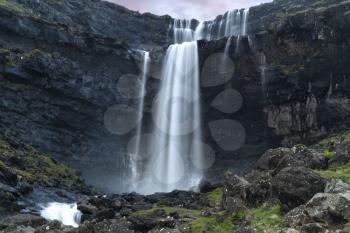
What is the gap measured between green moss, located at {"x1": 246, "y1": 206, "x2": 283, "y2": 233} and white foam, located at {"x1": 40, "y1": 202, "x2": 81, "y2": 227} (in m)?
22.9

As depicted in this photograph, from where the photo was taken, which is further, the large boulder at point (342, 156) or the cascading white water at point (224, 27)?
the cascading white water at point (224, 27)

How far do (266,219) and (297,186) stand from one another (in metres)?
1.93

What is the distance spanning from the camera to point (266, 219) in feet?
61.0

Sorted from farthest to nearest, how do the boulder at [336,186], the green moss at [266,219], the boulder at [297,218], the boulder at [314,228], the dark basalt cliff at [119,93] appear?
the dark basalt cliff at [119,93] → the boulder at [336,186] → the green moss at [266,219] → the boulder at [297,218] → the boulder at [314,228]

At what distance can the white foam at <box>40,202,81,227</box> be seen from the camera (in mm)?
40022

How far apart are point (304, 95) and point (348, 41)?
911 centimetres

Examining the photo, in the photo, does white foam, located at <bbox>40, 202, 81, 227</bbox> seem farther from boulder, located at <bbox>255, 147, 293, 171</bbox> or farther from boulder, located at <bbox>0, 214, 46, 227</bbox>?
boulder, located at <bbox>255, 147, 293, 171</bbox>

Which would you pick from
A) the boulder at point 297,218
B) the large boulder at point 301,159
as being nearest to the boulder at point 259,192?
the large boulder at point 301,159

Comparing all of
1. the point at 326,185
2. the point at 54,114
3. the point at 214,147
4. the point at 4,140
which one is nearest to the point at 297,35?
the point at 214,147

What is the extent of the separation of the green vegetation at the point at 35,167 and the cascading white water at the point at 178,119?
46.9 feet

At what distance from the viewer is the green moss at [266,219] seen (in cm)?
1714

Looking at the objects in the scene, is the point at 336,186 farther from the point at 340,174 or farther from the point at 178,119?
the point at 178,119

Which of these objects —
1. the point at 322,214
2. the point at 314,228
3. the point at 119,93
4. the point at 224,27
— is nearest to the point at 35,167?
the point at 119,93

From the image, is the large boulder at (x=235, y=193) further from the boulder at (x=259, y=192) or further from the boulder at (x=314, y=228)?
the boulder at (x=314, y=228)
